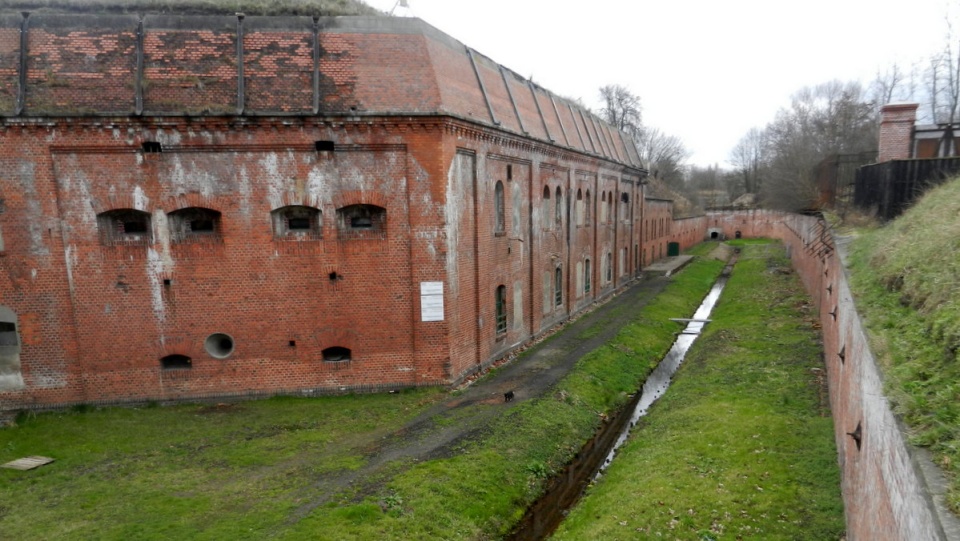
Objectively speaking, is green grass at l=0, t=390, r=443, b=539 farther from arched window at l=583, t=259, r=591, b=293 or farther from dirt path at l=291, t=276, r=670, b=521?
arched window at l=583, t=259, r=591, b=293

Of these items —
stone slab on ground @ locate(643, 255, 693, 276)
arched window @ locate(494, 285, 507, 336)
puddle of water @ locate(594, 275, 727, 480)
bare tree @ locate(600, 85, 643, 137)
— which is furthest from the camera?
bare tree @ locate(600, 85, 643, 137)

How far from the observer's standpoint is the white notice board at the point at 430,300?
14102 mm

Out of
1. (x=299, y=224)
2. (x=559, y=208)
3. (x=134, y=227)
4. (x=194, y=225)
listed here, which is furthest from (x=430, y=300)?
(x=559, y=208)

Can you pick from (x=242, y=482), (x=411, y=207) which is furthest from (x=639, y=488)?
(x=411, y=207)

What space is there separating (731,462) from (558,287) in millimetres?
13079

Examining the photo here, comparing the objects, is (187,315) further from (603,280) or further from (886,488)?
(603,280)

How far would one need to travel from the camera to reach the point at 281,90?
1296 cm

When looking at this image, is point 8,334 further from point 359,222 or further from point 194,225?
point 359,222

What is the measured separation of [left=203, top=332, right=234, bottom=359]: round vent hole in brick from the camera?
13.7 meters

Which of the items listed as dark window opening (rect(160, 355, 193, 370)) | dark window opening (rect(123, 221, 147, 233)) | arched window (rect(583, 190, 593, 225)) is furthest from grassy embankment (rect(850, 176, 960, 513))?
dark window opening (rect(123, 221, 147, 233))

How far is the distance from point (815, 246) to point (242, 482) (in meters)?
23.5

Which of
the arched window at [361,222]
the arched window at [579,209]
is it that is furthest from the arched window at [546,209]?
the arched window at [361,222]

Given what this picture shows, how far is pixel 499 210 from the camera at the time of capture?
1753cm

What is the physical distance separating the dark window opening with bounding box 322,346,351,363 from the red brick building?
9 centimetres
